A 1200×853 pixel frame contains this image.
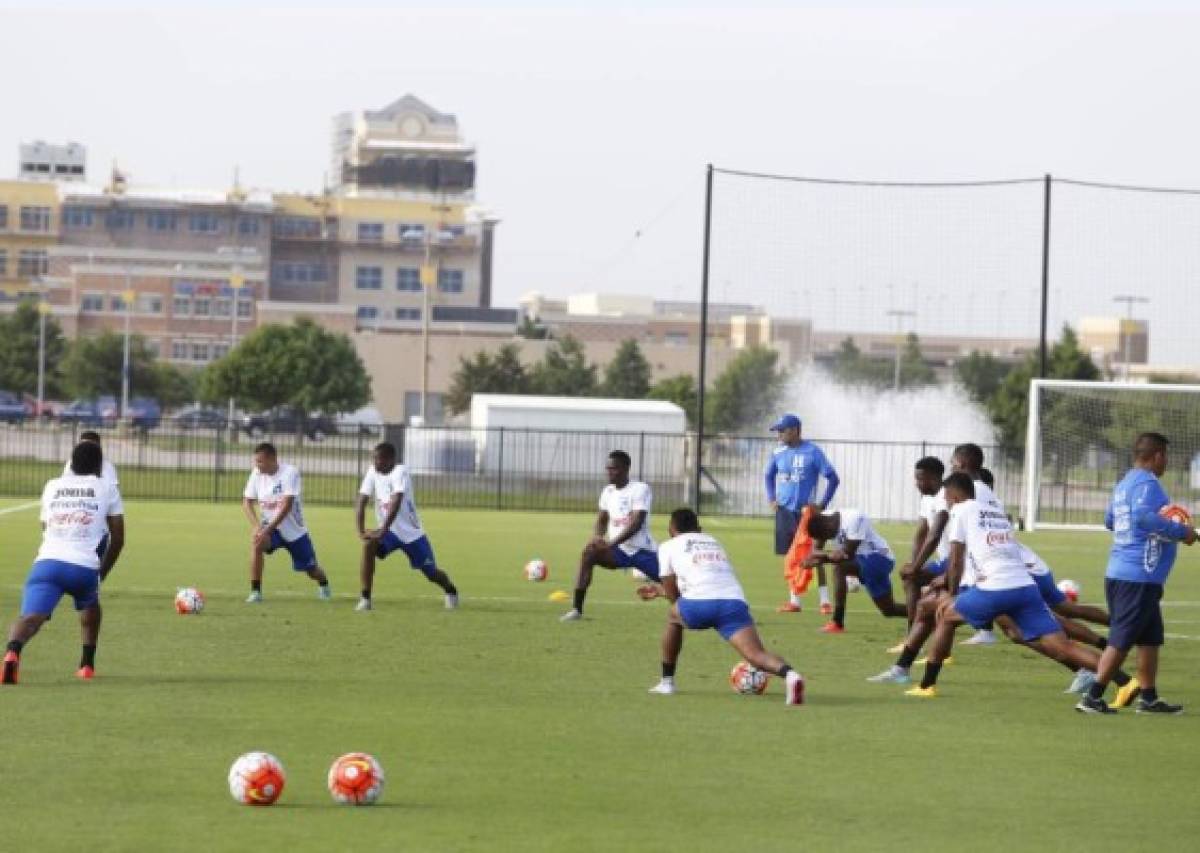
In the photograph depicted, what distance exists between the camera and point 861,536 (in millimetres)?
20297

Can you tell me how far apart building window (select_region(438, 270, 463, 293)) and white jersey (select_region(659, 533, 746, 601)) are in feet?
430

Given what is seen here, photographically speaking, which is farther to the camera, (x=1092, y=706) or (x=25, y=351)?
(x=25, y=351)

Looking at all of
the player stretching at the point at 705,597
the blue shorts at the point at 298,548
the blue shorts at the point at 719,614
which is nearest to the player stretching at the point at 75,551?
the player stretching at the point at 705,597

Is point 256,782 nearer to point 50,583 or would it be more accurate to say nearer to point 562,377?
point 50,583

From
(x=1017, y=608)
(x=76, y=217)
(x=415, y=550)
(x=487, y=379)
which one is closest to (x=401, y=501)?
(x=415, y=550)

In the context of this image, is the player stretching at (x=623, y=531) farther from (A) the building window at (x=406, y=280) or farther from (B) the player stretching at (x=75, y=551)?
(A) the building window at (x=406, y=280)

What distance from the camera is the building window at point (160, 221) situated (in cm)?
13712

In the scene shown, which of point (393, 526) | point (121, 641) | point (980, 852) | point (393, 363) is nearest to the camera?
point (980, 852)

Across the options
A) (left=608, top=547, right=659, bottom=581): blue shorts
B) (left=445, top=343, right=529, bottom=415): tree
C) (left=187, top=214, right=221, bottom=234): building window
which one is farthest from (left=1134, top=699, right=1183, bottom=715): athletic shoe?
(left=187, top=214, right=221, bottom=234): building window

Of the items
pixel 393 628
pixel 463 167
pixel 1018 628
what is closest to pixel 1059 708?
pixel 1018 628

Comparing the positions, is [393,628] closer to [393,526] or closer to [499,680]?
[393,526]

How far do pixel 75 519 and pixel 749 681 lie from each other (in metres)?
5.04

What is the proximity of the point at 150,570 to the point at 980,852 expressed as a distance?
18.7 metres

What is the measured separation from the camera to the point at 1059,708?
603 inches
